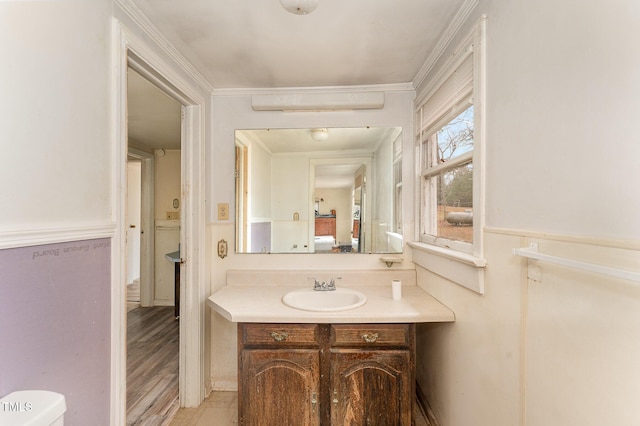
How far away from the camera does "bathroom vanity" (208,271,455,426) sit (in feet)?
4.61

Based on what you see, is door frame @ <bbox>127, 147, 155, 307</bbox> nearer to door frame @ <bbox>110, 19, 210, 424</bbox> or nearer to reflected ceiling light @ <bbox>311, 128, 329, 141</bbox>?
door frame @ <bbox>110, 19, 210, 424</bbox>

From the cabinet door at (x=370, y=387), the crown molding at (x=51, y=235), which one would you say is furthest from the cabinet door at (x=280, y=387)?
the crown molding at (x=51, y=235)

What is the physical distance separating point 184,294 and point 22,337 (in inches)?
41.4

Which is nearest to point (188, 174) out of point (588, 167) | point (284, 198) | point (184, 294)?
point (284, 198)

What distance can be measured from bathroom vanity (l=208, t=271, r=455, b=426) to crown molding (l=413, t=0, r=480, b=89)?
1411mm

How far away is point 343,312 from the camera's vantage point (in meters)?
1.42

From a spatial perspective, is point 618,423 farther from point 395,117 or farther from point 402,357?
point 395,117

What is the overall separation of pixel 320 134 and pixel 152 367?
94.6 inches

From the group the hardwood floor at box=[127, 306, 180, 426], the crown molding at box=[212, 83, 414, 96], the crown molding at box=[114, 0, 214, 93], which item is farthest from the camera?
the crown molding at box=[212, 83, 414, 96]

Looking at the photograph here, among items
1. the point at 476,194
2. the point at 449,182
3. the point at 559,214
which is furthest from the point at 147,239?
the point at 559,214

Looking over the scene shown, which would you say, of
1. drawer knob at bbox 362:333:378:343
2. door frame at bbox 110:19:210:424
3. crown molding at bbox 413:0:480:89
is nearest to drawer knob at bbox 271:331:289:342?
drawer knob at bbox 362:333:378:343

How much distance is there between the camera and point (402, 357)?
4.63 ft

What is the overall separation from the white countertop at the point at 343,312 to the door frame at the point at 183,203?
13.5 inches

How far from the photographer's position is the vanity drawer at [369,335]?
4.67 feet
